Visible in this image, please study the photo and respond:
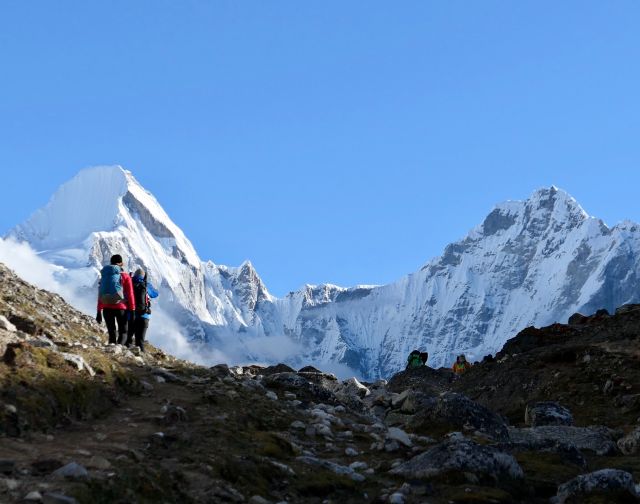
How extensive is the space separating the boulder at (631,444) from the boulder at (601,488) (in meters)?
5.54

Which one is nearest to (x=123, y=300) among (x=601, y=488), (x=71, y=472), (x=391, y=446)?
(x=391, y=446)

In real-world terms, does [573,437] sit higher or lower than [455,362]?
lower

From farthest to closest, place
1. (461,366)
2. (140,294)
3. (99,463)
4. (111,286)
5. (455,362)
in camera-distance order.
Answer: (455,362), (461,366), (140,294), (111,286), (99,463)

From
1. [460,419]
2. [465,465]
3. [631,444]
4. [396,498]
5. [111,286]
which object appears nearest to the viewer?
[396,498]

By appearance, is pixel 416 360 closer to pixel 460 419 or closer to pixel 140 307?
pixel 140 307

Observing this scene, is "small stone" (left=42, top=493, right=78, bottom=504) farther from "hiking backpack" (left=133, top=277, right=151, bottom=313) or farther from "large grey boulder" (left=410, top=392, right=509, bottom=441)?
"hiking backpack" (left=133, top=277, right=151, bottom=313)

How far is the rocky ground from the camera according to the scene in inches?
431

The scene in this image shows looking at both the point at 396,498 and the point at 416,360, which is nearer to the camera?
the point at 396,498

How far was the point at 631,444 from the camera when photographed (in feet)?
61.9

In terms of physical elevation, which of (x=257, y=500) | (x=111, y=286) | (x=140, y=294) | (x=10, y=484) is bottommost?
(x=10, y=484)

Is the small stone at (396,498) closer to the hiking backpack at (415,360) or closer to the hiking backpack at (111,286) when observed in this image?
the hiking backpack at (111,286)

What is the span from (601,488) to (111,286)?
13468 mm

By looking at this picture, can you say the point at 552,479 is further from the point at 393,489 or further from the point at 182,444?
the point at 182,444

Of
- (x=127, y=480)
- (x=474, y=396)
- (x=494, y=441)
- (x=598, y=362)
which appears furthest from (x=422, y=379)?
(x=127, y=480)
